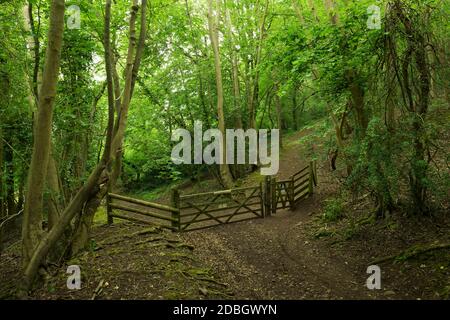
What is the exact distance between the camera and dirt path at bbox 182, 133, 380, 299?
20.7ft

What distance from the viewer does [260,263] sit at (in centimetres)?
777

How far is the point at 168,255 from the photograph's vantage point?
734 cm

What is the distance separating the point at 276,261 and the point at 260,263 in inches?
15.7

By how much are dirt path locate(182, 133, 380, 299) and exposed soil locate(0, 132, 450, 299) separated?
0.8 inches

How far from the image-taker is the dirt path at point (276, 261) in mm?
6301

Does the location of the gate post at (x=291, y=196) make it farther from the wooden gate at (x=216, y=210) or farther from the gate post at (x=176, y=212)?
the gate post at (x=176, y=212)

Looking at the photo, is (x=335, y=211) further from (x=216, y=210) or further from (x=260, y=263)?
(x=216, y=210)

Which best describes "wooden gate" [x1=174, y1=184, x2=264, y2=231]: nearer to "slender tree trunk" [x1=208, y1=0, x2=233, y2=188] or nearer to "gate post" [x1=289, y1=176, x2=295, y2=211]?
"gate post" [x1=289, y1=176, x2=295, y2=211]

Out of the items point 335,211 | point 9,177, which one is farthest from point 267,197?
point 9,177

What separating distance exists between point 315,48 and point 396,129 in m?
2.76

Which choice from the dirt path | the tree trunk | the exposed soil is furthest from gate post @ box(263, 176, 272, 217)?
the tree trunk

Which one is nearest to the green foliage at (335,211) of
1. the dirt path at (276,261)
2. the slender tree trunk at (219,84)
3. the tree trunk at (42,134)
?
the dirt path at (276,261)

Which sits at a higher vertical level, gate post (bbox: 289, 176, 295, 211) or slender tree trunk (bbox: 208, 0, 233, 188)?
slender tree trunk (bbox: 208, 0, 233, 188)
